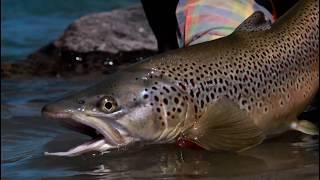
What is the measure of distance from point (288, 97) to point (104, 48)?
454 centimetres

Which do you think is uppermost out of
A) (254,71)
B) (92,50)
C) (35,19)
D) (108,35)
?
(35,19)

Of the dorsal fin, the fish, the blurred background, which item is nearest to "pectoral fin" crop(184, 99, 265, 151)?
the fish

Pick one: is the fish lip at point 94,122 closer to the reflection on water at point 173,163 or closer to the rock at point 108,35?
the reflection on water at point 173,163

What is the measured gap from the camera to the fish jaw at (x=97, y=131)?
11.2 feet

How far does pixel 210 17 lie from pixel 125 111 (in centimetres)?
114

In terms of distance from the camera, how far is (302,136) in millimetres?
4281

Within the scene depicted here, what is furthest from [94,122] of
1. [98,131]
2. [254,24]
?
[254,24]

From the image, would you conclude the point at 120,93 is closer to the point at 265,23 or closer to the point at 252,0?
the point at 265,23

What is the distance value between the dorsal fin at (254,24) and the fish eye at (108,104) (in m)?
0.85

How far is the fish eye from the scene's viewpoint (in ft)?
11.3

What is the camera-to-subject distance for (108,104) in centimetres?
347

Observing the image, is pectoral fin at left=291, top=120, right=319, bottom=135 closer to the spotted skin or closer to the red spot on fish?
the spotted skin

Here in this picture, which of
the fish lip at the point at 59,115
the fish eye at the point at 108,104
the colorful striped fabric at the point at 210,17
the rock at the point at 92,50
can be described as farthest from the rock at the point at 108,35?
the fish lip at the point at 59,115

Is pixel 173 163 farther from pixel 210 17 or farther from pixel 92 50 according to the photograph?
pixel 92 50
